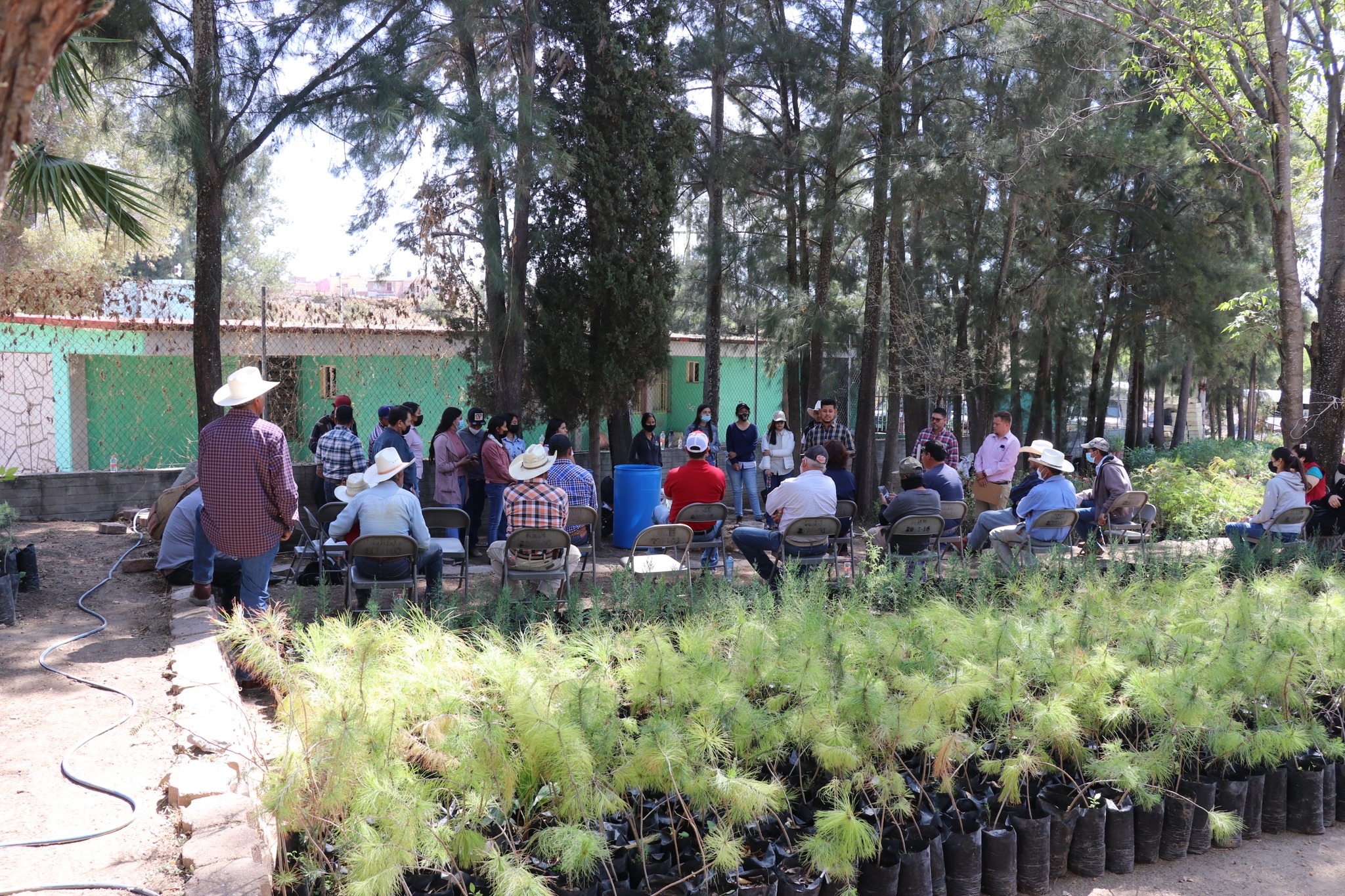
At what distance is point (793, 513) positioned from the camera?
7043 mm

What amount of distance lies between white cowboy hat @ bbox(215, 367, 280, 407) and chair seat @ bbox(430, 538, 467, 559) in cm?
158

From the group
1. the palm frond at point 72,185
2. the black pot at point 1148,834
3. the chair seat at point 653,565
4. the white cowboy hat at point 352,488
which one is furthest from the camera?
the chair seat at point 653,565

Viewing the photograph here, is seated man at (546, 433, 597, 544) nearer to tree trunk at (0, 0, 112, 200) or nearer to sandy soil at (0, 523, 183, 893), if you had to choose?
sandy soil at (0, 523, 183, 893)

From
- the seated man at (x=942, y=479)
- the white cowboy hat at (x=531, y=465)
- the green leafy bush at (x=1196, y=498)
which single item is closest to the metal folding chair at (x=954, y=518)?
the seated man at (x=942, y=479)

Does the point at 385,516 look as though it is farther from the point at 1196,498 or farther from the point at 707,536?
the point at 1196,498

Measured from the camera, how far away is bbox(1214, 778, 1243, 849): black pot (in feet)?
12.7

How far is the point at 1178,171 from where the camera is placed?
56.9 feet

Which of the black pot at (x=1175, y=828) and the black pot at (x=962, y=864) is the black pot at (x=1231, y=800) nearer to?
the black pot at (x=1175, y=828)

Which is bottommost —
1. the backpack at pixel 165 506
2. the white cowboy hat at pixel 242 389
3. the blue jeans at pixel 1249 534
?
the blue jeans at pixel 1249 534

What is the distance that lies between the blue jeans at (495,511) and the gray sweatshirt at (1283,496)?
6.51m

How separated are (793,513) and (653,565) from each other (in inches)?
42.6

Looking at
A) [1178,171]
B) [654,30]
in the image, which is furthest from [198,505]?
[1178,171]

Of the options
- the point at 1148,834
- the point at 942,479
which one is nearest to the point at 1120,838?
the point at 1148,834

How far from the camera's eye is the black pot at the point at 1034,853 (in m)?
3.45
